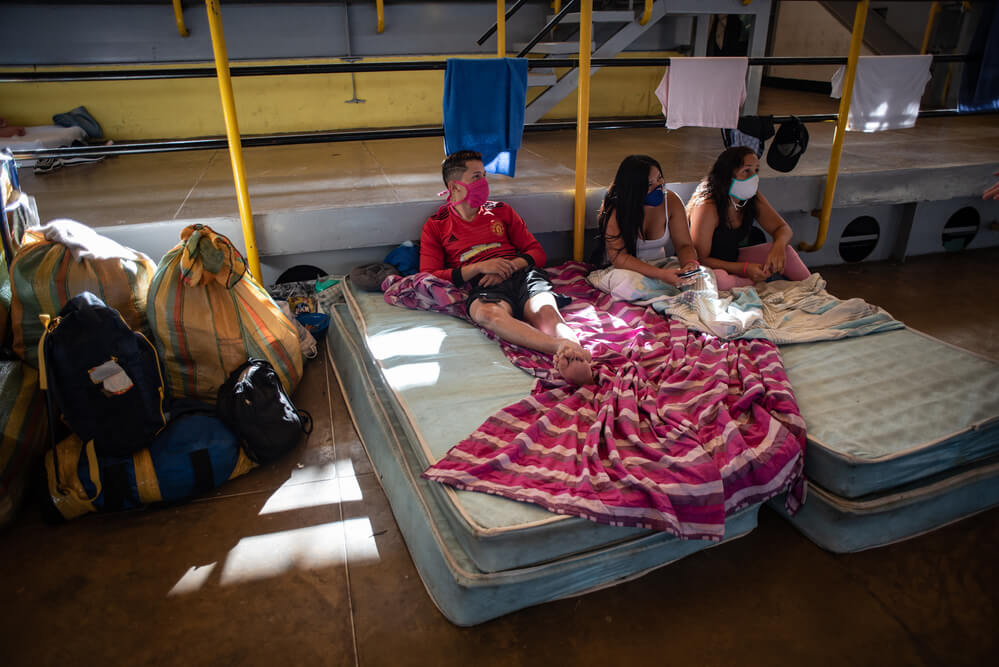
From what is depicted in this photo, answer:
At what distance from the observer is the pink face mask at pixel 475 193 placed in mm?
2594

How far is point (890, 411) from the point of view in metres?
1.82

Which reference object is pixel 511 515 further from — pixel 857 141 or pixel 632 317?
pixel 857 141

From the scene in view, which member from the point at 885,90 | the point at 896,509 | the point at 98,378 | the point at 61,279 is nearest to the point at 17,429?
the point at 98,378

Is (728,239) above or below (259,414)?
above

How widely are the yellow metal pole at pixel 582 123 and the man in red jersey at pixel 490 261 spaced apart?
0.37m

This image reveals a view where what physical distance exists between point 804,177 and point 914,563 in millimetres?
2331

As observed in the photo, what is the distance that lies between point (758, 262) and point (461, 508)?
2.15m

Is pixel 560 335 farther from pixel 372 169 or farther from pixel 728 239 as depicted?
pixel 372 169

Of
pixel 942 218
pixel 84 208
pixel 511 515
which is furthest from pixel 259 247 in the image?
pixel 942 218

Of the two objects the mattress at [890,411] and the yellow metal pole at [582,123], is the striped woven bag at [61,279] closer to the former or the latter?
the yellow metal pole at [582,123]

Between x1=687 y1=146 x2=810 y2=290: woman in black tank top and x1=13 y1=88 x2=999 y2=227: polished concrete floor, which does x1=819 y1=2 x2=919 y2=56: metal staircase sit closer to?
x1=13 y1=88 x2=999 y2=227: polished concrete floor

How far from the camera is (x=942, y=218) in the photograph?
3969 mm

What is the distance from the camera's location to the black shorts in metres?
2.51

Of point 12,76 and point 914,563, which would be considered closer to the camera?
point 914,563
